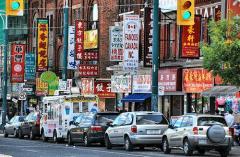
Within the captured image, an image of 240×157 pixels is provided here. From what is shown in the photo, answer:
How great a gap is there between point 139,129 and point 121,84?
73.6 feet

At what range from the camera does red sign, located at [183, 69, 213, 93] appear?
144 feet

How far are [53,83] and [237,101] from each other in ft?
53.8

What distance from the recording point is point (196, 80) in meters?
45.2

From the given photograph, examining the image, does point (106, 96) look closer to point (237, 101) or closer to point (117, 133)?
point (237, 101)

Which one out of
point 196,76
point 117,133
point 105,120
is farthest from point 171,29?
point 117,133

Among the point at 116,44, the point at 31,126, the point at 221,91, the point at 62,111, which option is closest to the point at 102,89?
the point at 116,44

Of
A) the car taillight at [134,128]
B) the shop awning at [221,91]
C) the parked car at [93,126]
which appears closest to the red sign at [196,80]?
the shop awning at [221,91]

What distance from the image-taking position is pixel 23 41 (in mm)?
78750

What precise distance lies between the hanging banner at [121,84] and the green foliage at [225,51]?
22.9 m

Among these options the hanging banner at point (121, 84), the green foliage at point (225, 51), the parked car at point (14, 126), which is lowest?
the parked car at point (14, 126)

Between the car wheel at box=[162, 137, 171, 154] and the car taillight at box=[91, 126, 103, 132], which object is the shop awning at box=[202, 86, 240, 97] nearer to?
the car taillight at box=[91, 126, 103, 132]

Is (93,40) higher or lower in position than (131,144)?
higher

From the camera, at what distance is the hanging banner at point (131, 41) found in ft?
143

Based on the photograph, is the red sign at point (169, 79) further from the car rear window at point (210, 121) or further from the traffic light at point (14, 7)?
the traffic light at point (14, 7)
